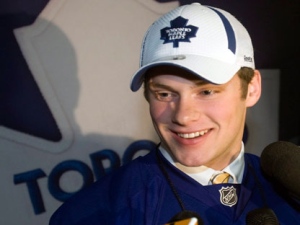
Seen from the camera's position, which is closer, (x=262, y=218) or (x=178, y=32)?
(x=262, y=218)

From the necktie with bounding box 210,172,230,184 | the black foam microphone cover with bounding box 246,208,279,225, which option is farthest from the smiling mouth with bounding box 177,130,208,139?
the black foam microphone cover with bounding box 246,208,279,225

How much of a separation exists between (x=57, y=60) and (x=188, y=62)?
34.2 inches

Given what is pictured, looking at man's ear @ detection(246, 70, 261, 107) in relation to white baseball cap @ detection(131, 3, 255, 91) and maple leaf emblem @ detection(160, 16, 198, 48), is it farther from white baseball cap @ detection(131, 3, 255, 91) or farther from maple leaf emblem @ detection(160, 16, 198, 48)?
maple leaf emblem @ detection(160, 16, 198, 48)

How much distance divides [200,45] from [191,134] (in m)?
0.17

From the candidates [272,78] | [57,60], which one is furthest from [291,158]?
[272,78]

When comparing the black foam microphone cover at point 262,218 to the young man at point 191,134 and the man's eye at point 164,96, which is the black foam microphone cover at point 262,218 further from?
the man's eye at point 164,96

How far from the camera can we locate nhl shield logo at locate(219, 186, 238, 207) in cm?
95

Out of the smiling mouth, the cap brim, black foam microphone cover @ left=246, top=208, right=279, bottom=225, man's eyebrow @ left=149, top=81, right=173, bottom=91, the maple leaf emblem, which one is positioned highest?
the maple leaf emblem

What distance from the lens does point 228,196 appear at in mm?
952

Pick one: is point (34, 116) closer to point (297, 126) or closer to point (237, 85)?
point (237, 85)

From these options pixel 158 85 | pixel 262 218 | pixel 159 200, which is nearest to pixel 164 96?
pixel 158 85

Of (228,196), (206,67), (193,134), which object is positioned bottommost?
(228,196)

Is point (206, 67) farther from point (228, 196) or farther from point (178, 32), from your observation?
point (228, 196)

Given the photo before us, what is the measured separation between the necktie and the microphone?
9 centimetres
